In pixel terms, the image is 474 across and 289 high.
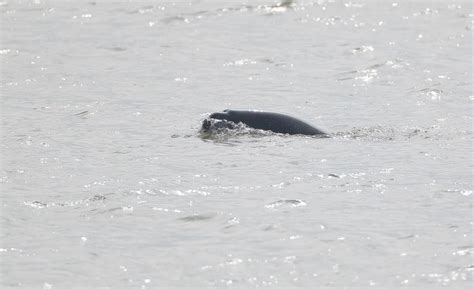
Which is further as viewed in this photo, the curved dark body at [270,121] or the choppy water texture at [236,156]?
the curved dark body at [270,121]

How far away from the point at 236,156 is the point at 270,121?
39.9 inches

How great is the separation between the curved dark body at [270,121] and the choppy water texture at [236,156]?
0.18 meters

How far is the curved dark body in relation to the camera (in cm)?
1124

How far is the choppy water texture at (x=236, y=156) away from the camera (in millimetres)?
7539

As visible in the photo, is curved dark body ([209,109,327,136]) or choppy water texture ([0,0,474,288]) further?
curved dark body ([209,109,327,136])

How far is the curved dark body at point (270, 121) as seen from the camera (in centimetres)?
1124

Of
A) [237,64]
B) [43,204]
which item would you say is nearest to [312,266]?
[43,204]

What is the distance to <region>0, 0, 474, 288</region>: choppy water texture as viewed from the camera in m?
7.54

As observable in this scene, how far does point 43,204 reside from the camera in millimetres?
8828

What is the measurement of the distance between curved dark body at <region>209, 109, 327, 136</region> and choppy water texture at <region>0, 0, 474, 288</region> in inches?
7.1

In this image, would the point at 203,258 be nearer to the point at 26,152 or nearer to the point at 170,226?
the point at 170,226

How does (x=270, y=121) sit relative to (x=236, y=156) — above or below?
above

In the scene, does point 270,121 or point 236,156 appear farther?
point 270,121

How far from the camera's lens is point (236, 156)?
10.4 meters
